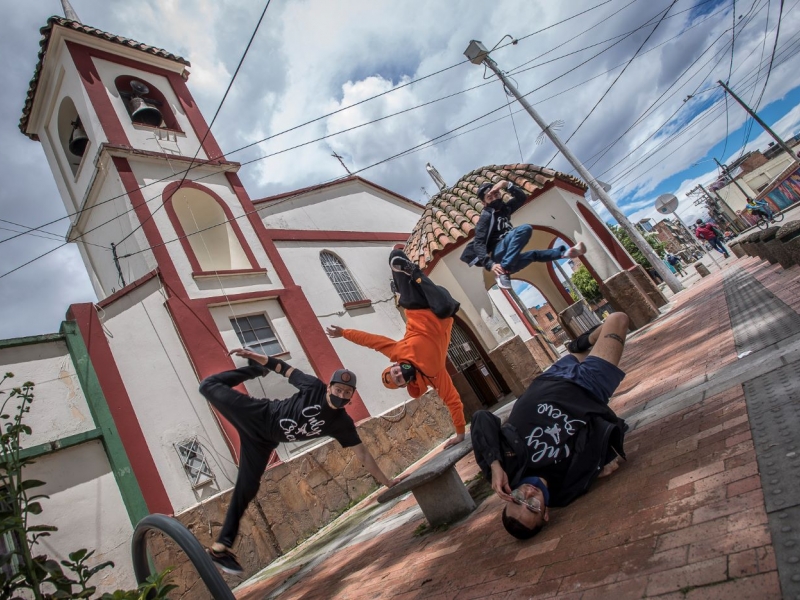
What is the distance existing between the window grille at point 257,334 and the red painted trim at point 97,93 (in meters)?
4.80

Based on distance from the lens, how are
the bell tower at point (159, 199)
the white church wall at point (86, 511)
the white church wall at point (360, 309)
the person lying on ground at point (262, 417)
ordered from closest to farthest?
the person lying on ground at point (262, 417) → the white church wall at point (86, 511) → the bell tower at point (159, 199) → the white church wall at point (360, 309)

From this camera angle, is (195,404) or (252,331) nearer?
(195,404)

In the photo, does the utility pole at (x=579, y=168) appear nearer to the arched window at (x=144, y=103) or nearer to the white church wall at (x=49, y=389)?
the arched window at (x=144, y=103)

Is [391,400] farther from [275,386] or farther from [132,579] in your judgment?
[132,579]

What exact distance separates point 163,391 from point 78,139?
22.9ft

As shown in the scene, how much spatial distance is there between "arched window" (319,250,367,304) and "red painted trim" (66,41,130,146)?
5.23m

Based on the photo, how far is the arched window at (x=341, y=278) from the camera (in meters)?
12.0

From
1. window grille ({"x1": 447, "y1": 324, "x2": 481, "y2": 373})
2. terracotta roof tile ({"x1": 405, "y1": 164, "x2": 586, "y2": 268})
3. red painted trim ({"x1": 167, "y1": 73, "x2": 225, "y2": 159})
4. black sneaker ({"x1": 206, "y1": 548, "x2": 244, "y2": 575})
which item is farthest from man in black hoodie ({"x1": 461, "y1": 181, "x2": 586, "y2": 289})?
red painted trim ({"x1": 167, "y1": 73, "x2": 225, "y2": 159})

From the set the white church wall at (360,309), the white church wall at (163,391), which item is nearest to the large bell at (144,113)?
the white church wall at (360,309)

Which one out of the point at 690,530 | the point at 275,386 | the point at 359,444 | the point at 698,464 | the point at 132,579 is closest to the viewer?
the point at 690,530

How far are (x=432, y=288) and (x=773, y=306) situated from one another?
3863mm

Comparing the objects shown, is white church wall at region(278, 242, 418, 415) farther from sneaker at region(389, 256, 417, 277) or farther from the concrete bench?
the concrete bench

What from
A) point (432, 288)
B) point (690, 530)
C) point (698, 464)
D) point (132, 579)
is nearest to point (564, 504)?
point (698, 464)

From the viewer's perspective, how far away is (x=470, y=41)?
41.4 feet
